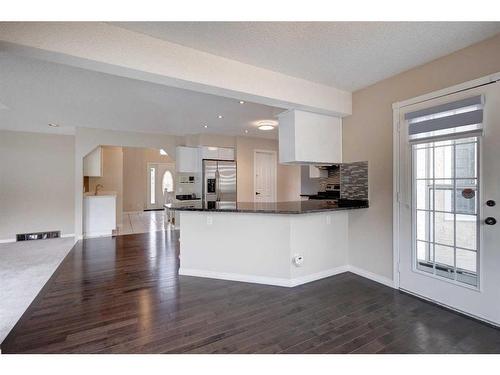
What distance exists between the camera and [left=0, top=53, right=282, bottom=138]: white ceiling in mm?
2945

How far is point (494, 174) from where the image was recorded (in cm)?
214

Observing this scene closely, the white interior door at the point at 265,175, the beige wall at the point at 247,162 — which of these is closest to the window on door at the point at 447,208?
the beige wall at the point at 247,162

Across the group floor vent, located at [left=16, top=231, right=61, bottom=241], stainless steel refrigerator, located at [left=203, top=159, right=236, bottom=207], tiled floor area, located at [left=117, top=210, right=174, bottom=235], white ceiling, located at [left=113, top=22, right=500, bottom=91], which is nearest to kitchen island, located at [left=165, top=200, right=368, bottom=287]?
white ceiling, located at [left=113, top=22, right=500, bottom=91]

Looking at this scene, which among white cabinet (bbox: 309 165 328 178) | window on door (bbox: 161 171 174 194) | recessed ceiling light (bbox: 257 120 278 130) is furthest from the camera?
window on door (bbox: 161 171 174 194)

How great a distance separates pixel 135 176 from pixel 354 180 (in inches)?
368

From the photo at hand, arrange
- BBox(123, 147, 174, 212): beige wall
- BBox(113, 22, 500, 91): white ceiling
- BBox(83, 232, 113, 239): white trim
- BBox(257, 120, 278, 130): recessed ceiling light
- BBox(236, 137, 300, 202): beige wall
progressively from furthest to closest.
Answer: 1. BBox(123, 147, 174, 212): beige wall
2. BBox(236, 137, 300, 202): beige wall
3. BBox(83, 232, 113, 239): white trim
4. BBox(257, 120, 278, 130): recessed ceiling light
5. BBox(113, 22, 500, 91): white ceiling

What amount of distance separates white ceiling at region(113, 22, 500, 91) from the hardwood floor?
8.05 feet

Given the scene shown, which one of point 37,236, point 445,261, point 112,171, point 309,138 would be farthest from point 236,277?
point 112,171

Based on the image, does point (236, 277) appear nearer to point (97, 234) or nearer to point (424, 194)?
point (424, 194)

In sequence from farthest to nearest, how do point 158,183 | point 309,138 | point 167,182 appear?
point 167,182 → point 158,183 → point 309,138

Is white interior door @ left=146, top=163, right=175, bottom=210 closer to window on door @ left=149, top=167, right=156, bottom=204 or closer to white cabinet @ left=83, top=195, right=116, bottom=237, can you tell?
window on door @ left=149, top=167, right=156, bottom=204

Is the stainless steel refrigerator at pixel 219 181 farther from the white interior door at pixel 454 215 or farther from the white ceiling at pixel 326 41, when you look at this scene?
the white interior door at pixel 454 215

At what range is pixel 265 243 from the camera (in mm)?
3090
